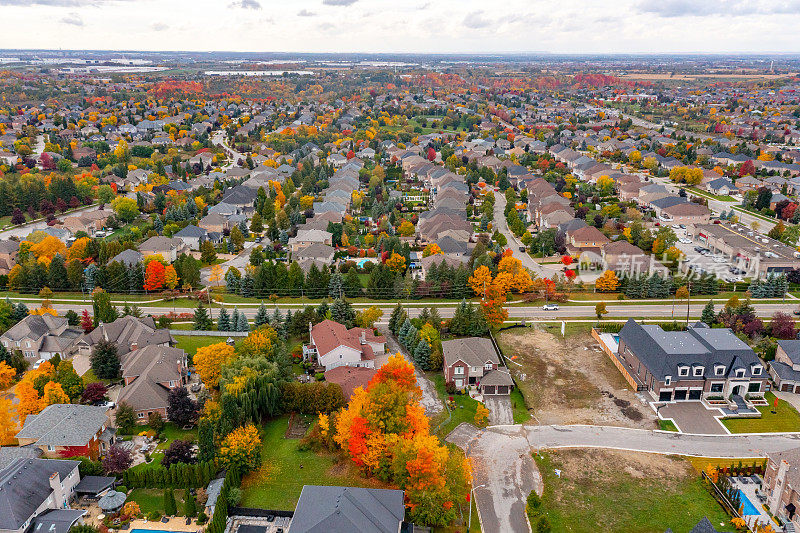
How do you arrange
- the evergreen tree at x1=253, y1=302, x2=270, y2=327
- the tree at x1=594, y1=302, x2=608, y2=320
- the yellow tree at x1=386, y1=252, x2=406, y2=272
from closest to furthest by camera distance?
the evergreen tree at x1=253, y1=302, x2=270, y2=327 < the tree at x1=594, y1=302, x2=608, y2=320 < the yellow tree at x1=386, y1=252, x2=406, y2=272

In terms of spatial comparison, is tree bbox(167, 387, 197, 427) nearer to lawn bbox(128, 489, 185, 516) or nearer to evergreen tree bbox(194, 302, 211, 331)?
lawn bbox(128, 489, 185, 516)

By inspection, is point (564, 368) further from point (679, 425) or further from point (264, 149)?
point (264, 149)

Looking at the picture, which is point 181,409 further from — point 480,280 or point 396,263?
point 480,280

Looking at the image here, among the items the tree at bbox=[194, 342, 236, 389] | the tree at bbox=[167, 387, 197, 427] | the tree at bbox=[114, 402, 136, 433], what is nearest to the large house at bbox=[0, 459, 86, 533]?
the tree at bbox=[114, 402, 136, 433]

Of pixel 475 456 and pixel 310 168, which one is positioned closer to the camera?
pixel 475 456

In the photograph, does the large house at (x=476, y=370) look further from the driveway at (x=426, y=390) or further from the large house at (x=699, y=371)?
the large house at (x=699, y=371)

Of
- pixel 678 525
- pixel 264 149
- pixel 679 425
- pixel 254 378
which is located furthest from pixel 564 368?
pixel 264 149
